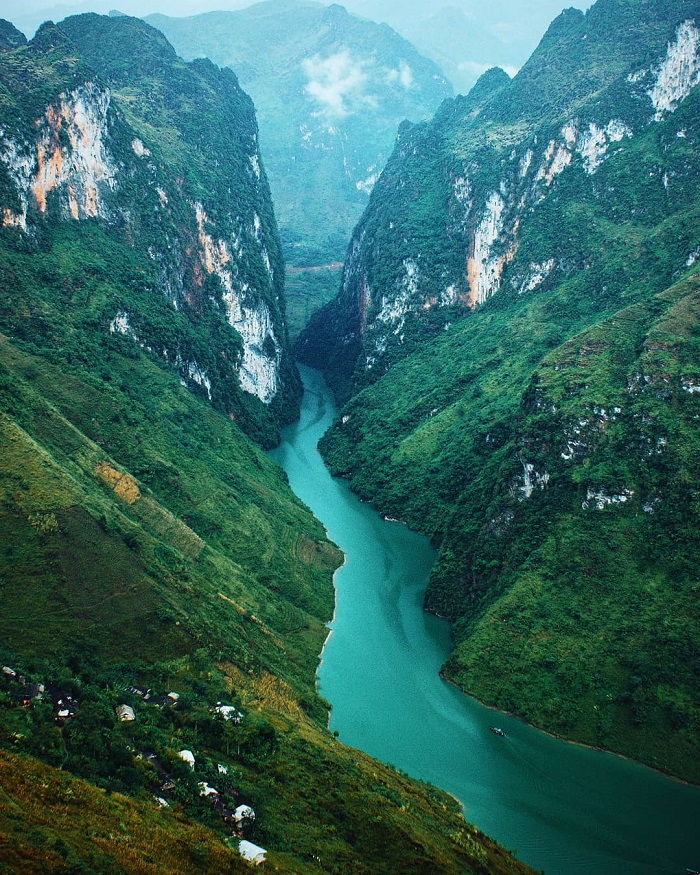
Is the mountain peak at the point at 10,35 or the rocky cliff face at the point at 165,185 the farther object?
the mountain peak at the point at 10,35

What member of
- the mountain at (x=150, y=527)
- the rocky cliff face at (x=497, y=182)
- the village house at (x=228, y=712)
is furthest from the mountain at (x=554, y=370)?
the village house at (x=228, y=712)

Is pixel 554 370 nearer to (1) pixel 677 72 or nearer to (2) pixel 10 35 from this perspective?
(1) pixel 677 72

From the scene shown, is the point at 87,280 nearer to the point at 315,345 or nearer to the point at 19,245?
the point at 19,245

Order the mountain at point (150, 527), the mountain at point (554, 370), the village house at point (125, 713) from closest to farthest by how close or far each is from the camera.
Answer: the mountain at point (150, 527) < the village house at point (125, 713) < the mountain at point (554, 370)

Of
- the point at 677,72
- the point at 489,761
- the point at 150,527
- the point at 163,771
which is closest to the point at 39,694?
the point at 163,771

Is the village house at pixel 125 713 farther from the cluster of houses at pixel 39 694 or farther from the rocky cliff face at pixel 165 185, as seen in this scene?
the rocky cliff face at pixel 165 185

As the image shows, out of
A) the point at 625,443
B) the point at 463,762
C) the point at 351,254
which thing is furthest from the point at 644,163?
the point at 463,762
